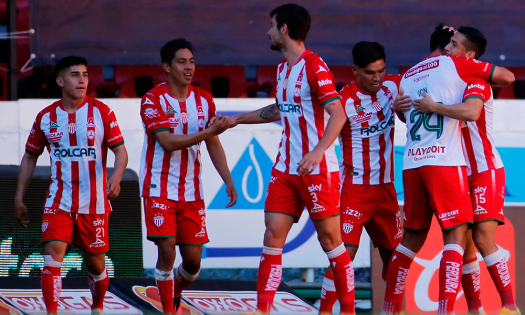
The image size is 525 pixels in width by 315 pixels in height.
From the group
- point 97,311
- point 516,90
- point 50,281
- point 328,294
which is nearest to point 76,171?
point 50,281

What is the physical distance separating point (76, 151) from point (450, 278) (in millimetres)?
2971

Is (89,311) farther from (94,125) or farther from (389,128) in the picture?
(389,128)

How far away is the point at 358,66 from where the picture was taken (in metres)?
5.17

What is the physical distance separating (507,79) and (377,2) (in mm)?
3191

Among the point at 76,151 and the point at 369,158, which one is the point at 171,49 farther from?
the point at 369,158

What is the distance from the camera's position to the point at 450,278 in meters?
4.36

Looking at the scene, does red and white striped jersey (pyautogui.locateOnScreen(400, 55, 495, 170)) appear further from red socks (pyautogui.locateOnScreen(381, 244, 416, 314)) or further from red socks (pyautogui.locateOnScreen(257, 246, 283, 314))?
red socks (pyautogui.locateOnScreen(257, 246, 283, 314))

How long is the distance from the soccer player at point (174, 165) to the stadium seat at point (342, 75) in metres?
3.11

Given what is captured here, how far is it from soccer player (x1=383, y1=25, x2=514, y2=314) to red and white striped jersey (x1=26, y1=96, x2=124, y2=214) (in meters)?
2.34

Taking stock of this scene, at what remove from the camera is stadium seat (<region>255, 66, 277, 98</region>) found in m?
8.06

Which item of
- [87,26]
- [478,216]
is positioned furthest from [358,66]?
[87,26]

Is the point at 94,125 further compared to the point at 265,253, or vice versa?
the point at 94,125

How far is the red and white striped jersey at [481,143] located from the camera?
4777mm

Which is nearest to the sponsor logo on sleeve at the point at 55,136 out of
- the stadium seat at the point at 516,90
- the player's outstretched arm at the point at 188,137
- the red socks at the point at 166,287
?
the player's outstretched arm at the point at 188,137
